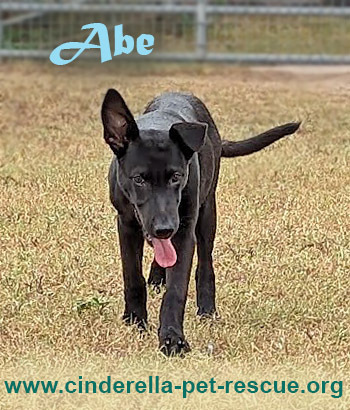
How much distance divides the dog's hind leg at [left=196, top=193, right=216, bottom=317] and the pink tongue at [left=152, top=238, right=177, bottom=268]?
76cm

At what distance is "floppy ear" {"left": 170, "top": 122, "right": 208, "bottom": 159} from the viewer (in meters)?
Answer: 4.49

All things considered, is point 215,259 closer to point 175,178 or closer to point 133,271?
point 133,271

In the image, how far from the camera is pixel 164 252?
4551mm

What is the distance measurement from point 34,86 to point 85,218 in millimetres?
5079

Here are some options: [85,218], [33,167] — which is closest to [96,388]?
[85,218]

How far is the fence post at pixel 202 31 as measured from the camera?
501 inches

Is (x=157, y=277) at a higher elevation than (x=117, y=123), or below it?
below

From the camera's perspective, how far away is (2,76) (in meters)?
12.4

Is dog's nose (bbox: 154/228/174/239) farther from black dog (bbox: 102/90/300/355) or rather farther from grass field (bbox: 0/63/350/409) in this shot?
grass field (bbox: 0/63/350/409)

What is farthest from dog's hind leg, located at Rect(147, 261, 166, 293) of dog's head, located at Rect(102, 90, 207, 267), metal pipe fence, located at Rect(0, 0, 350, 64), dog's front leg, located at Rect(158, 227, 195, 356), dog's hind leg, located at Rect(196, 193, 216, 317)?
metal pipe fence, located at Rect(0, 0, 350, 64)

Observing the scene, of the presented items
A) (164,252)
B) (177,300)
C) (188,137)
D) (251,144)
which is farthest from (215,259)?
(188,137)

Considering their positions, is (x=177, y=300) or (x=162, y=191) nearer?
(x=162, y=191)

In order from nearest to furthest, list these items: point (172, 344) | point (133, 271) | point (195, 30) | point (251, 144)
A: point (172, 344) < point (133, 271) < point (251, 144) < point (195, 30)

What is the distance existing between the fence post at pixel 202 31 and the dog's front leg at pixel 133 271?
7.97 metres
